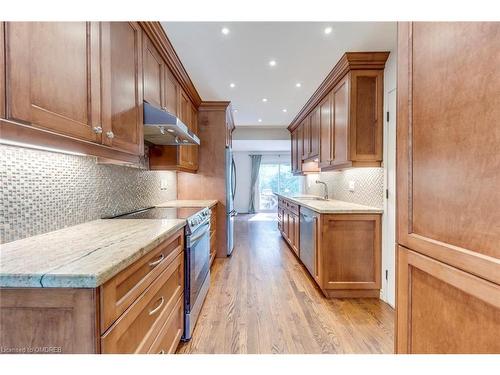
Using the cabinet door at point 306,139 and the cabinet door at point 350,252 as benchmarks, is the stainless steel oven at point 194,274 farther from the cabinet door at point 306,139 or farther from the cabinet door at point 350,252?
the cabinet door at point 306,139

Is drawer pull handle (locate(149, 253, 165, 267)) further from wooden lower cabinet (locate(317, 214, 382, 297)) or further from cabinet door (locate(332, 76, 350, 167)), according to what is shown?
cabinet door (locate(332, 76, 350, 167))

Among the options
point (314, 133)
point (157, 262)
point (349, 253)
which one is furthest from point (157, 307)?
point (314, 133)

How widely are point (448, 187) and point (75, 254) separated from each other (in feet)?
4.48

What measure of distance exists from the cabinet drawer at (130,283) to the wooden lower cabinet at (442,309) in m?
1.14

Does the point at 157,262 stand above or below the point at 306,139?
below

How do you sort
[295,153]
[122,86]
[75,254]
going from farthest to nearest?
[295,153], [122,86], [75,254]

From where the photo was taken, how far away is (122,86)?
4.66 feet

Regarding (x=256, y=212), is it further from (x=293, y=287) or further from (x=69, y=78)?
(x=69, y=78)

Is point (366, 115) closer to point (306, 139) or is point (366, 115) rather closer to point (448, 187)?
point (306, 139)

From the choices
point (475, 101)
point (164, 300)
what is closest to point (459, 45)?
point (475, 101)

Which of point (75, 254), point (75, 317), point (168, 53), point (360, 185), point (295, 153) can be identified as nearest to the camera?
point (75, 317)
